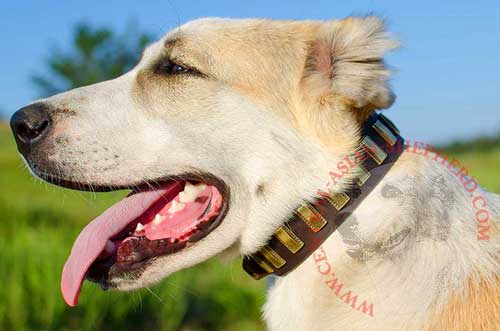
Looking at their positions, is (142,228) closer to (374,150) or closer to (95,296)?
(374,150)

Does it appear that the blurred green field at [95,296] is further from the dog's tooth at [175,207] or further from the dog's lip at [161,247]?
the dog's lip at [161,247]

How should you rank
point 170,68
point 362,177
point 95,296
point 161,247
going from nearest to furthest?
1. point 362,177
2. point 161,247
3. point 170,68
4. point 95,296

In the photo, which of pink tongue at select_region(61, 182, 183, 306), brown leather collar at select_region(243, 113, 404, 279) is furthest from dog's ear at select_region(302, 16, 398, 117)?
pink tongue at select_region(61, 182, 183, 306)

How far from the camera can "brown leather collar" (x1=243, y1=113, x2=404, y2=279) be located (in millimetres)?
2730

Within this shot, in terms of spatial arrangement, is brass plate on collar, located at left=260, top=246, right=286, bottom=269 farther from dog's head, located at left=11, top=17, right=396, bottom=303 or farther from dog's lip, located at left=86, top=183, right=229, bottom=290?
dog's lip, located at left=86, top=183, right=229, bottom=290

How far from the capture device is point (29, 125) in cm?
301

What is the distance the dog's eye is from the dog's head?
43 millimetres

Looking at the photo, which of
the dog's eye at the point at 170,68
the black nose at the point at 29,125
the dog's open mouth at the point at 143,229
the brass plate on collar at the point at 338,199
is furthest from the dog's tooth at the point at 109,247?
the brass plate on collar at the point at 338,199

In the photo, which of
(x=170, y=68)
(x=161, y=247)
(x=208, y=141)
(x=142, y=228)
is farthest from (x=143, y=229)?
(x=170, y=68)

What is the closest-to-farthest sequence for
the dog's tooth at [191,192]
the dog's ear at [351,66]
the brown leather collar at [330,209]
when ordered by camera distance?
the brown leather collar at [330,209] → the dog's ear at [351,66] → the dog's tooth at [191,192]

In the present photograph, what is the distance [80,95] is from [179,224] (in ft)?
2.85

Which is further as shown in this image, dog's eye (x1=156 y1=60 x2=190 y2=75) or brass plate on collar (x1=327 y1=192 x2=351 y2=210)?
dog's eye (x1=156 y1=60 x2=190 y2=75)

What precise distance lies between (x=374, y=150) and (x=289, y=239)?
57 cm

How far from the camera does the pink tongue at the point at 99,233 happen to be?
308cm
